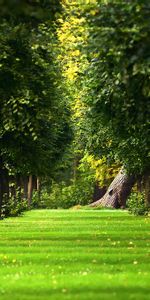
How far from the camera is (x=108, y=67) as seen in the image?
18.9 m

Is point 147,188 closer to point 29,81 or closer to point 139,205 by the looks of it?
point 139,205

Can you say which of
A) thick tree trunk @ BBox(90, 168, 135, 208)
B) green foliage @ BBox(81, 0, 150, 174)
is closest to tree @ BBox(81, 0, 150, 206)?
green foliage @ BBox(81, 0, 150, 174)

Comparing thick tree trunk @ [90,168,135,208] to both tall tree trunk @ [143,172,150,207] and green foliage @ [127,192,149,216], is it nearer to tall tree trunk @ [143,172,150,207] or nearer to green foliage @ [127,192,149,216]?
tall tree trunk @ [143,172,150,207]

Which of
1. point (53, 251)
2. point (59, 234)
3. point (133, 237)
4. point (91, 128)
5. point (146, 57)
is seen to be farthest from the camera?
point (91, 128)

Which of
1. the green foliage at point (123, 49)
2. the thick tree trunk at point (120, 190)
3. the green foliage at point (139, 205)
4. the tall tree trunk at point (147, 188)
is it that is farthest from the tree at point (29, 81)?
the thick tree trunk at point (120, 190)

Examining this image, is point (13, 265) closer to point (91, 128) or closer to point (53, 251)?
point (53, 251)

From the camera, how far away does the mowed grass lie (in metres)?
14.9

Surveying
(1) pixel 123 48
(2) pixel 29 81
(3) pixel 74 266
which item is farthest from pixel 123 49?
(2) pixel 29 81

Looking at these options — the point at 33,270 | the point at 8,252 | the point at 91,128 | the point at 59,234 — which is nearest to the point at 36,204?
the point at 91,128

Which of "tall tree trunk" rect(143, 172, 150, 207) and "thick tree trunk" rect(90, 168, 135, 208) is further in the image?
"thick tree trunk" rect(90, 168, 135, 208)

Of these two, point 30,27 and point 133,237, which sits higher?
point 30,27

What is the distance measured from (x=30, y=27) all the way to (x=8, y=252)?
882 centimetres

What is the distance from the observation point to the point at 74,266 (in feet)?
62.8

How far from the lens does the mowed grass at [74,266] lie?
48.8 feet
